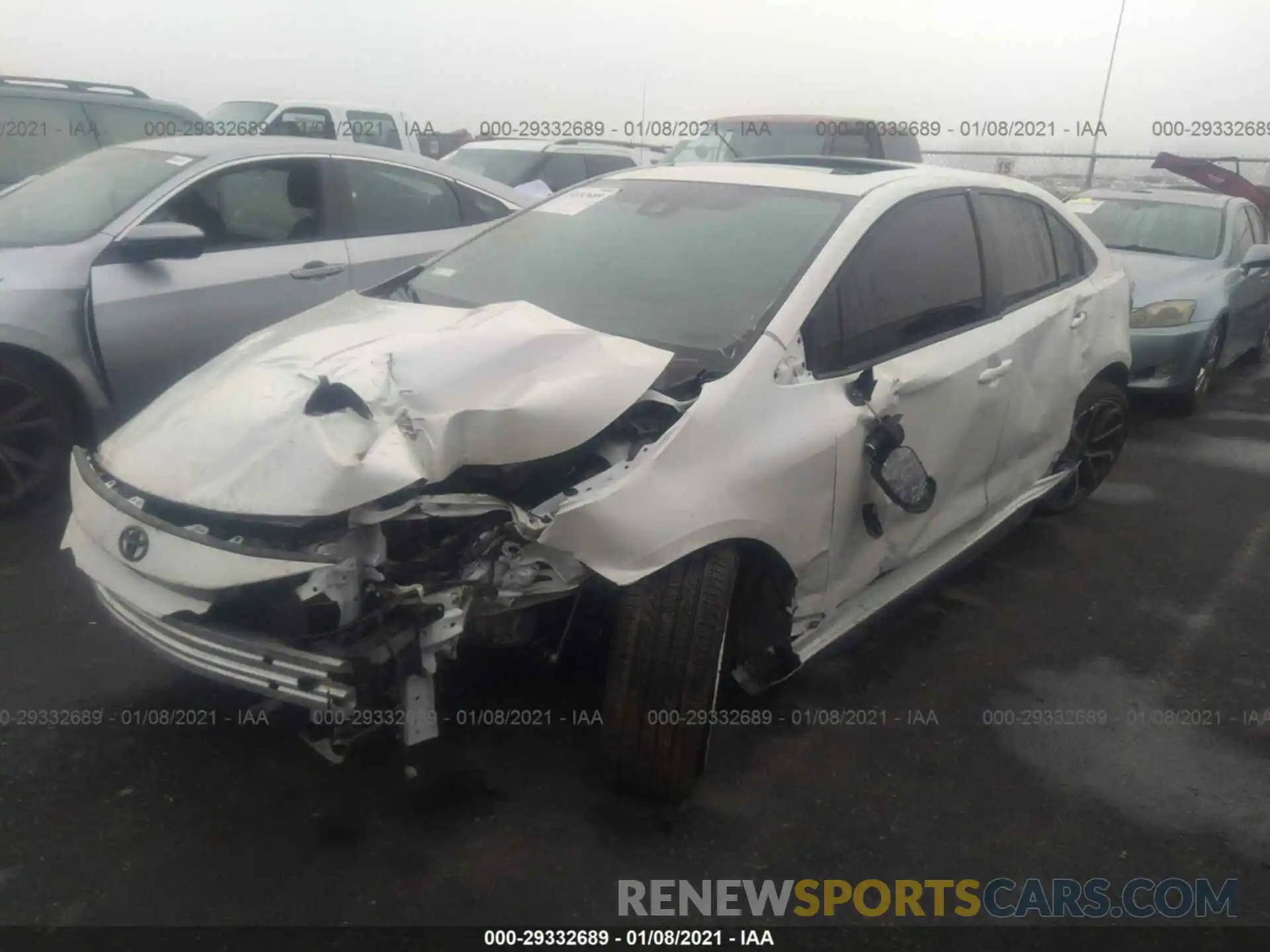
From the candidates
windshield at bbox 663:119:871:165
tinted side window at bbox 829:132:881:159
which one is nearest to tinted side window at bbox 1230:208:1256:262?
tinted side window at bbox 829:132:881:159

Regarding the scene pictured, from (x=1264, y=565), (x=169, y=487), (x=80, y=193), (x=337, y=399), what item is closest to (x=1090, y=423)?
(x=1264, y=565)

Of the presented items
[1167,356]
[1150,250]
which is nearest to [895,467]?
[1167,356]

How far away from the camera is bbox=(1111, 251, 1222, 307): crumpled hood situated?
22.8ft

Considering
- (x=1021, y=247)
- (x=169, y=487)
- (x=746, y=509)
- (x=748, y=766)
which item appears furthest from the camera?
(x=1021, y=247)

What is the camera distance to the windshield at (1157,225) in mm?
7707

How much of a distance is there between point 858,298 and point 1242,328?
252 inches

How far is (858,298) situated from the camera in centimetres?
315

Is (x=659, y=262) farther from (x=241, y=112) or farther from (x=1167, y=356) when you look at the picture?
(x=241, y=112)

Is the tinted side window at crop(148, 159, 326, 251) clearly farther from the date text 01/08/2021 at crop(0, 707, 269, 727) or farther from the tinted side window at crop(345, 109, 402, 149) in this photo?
the tinted side window at crop(345, 109, 402, 149)

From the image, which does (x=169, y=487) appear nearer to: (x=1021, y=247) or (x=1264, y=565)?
(x=1021, y=247)

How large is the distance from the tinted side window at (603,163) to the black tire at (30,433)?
21.8ft

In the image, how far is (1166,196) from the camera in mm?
8227

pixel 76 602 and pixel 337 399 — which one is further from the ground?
pixel 337 399

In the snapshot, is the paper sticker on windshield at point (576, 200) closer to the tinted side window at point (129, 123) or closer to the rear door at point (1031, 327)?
the rear door at point (1031, 327)
